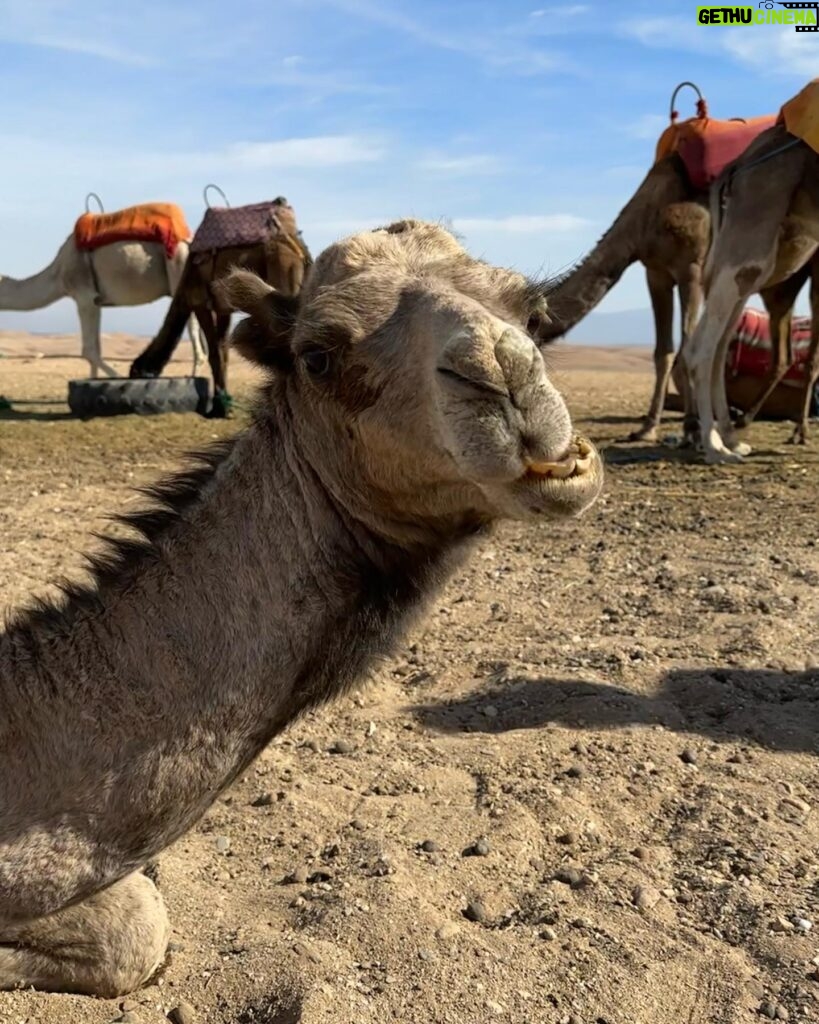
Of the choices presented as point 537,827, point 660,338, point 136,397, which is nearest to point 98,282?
point 136,397

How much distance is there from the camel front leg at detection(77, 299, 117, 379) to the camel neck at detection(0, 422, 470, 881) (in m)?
14.9

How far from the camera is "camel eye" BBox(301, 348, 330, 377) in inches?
101

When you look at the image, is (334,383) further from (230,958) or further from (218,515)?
(230,958)

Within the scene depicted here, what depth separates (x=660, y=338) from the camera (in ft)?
37.5

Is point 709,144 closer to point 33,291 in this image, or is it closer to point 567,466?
point 567,466

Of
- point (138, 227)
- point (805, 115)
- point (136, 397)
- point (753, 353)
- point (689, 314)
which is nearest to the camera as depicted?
point (805, 115)

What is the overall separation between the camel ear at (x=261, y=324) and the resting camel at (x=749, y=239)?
279 inches

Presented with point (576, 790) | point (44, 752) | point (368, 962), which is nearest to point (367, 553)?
point (44, 752)

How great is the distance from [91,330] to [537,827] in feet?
48.9

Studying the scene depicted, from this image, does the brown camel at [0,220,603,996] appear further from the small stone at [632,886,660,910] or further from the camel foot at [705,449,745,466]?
the camel foot at [705,449,745,466]

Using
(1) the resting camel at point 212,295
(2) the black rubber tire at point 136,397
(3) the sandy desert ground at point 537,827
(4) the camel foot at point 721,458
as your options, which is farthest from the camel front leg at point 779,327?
(2) the black rubber tire at point 136,397

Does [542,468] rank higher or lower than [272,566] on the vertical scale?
higher

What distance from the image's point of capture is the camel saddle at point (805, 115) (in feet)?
27.2

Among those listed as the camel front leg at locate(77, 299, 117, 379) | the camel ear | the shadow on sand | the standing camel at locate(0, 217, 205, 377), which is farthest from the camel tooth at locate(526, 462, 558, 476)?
the camel front leg at locate(77, 299, 117, 379)
